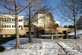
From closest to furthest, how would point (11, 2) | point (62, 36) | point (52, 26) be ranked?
point (11, 2) < point (62, 36) < point (52, 26)

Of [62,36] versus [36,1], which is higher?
[36,1]

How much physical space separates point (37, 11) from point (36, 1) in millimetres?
4429

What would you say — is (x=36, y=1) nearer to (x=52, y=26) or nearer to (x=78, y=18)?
(x=78, y=18)

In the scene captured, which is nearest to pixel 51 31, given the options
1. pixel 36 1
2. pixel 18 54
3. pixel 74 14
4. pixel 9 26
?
pixel 9 26

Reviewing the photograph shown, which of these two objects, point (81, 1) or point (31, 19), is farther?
point (81, 1)

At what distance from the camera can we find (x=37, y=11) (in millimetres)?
23125

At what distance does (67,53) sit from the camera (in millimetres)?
13602

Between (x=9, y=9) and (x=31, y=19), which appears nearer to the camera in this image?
(x=9, y=9)

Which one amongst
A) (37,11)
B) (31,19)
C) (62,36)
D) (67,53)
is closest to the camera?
(67,53)

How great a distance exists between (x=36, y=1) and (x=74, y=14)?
588 inches

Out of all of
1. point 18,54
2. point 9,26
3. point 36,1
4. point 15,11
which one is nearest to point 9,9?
point 15,11

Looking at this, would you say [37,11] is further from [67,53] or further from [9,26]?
[9,26]

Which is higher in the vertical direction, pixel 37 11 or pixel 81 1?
pixel 81 1

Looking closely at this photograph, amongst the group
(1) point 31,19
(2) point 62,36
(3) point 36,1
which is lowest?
(2) point 62,36
